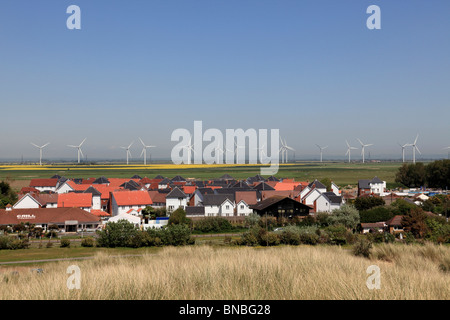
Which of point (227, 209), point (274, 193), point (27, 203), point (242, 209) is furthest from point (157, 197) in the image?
point (274, 193)

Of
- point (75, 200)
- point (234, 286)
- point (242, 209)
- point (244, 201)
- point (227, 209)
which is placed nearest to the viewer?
point (234, 286)

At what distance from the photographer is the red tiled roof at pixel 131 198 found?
5457 centimetres

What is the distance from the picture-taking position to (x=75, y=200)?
5356 centimetres

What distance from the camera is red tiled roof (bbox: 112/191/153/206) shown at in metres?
54.6

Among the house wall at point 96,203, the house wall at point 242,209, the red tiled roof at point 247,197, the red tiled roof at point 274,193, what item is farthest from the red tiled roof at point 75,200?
the red tiled roof at point 274,193

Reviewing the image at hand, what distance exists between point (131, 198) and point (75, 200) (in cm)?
780

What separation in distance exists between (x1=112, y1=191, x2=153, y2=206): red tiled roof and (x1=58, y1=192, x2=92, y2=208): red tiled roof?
12.3ft

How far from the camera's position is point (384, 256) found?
1656cm

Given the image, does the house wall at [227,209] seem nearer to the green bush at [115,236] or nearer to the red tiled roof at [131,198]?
the red tiled roof at [131,198]

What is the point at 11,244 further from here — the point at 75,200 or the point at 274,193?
the point at 274,193

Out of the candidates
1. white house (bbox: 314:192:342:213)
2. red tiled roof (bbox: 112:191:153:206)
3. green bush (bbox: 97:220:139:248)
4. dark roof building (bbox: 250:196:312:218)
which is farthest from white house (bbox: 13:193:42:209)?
white house (bbox: 314:192:342:213)

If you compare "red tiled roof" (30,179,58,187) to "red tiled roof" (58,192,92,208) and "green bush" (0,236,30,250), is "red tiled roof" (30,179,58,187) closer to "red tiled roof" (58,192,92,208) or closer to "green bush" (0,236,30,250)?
"red tiled roof" (58,192,92,208)

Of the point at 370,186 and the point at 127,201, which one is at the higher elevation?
the point at 127,201

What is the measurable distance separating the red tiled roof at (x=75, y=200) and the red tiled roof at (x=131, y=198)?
3.74 meters
